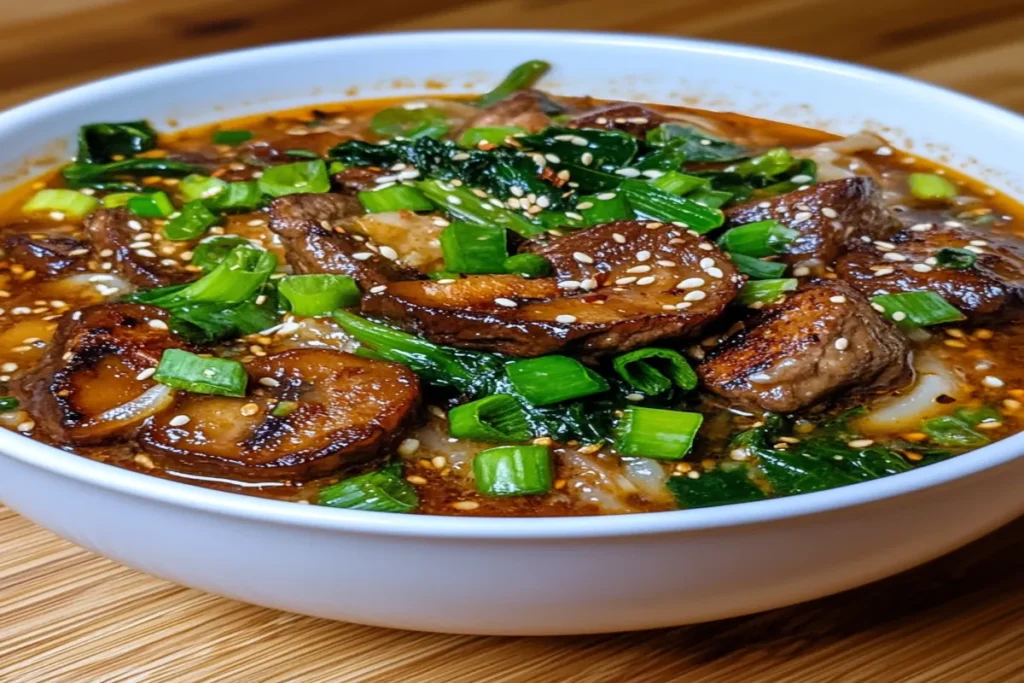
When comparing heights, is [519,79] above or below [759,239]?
above

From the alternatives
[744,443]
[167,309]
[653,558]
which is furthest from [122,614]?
[744,443]

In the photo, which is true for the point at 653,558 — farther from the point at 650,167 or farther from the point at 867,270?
the point at 650,167

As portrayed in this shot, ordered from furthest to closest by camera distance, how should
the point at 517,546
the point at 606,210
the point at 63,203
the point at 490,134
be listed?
the point at 490,134
the point at 63,203
the point at 606,210
the point at 517,546

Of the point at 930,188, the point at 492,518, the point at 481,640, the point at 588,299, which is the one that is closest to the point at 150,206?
the point at 588,299

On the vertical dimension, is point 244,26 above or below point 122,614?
above

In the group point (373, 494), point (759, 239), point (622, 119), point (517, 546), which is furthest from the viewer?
point (622, 119)

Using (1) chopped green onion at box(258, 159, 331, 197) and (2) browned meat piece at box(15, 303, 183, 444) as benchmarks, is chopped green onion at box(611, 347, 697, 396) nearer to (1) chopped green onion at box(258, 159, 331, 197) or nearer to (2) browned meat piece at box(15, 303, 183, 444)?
(2) browned meat piece at box(15, 303, 183, 444)

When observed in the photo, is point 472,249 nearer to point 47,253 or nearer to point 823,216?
point 823,216
